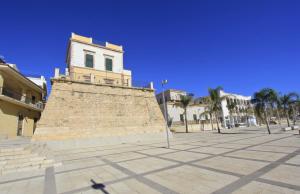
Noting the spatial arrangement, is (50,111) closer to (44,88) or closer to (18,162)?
(18,162)

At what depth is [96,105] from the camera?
19234mm

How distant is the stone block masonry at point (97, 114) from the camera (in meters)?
16.1

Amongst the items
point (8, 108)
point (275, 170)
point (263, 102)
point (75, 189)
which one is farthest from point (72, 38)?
point (263, 102)

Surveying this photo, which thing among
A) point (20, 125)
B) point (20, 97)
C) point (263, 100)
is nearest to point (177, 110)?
point (263, 100)

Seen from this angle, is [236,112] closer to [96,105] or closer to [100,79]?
[100,79]

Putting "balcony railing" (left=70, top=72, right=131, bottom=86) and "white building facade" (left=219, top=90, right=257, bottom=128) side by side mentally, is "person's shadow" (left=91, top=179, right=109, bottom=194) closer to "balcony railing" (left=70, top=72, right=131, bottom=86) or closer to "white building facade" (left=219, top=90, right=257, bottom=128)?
"balcony railing" (left=70, top=72, right=131, bottom=86)

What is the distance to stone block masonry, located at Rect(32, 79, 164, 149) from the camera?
1609 cm

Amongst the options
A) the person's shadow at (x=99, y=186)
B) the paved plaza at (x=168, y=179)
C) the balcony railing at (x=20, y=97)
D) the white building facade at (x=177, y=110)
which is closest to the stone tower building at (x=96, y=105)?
the balcony railing at (x=20, y=97)

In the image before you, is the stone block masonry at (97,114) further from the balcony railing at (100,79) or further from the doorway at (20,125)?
the doorway at (20,125)

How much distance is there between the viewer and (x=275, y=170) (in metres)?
6.19

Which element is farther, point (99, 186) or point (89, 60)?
point (89, 60)

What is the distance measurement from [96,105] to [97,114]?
3.69 ft

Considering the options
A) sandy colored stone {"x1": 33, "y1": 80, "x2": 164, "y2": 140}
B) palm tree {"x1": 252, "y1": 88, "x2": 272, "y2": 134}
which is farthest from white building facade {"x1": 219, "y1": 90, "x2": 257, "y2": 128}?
sandy colored stone {"x1": 33, "y1": 80, "x2": 164, "y2": 140}

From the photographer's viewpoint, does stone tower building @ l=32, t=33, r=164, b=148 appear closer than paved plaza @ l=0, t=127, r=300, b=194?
No
